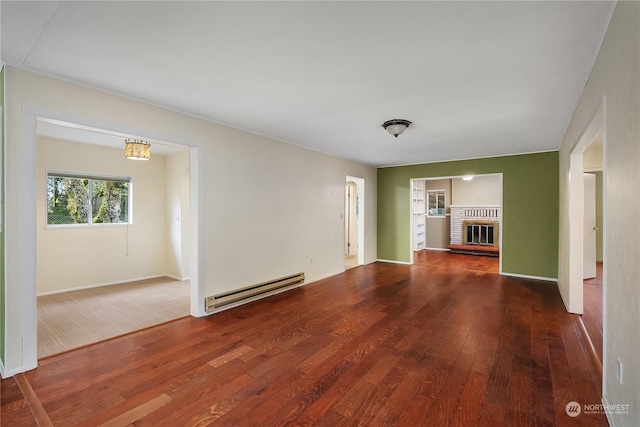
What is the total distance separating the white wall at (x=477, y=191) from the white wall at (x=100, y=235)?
8246mm

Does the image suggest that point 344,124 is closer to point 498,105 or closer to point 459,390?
point 498,105

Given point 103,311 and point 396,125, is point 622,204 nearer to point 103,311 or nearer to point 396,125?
point 396,125

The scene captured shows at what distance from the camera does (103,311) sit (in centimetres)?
378

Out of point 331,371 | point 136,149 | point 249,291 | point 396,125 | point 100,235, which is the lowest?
point 331,371

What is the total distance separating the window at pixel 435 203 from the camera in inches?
376

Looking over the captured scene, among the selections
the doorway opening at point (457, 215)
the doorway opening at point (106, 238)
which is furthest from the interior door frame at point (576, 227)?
the doorway opening at point (106, 238)

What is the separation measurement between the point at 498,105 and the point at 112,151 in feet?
19.8

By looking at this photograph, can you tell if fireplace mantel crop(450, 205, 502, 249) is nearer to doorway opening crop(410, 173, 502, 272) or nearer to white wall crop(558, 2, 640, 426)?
doorway opening crop(410, 173, 502, 272)

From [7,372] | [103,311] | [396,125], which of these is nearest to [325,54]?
[396,125]

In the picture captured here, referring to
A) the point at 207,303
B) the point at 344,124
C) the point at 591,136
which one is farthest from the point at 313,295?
the point at 591,136

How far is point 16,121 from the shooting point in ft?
7.54

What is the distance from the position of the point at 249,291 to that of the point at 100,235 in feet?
10.3

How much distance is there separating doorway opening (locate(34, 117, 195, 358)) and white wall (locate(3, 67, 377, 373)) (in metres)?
0.36

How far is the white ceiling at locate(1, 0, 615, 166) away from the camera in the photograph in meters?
1.65
